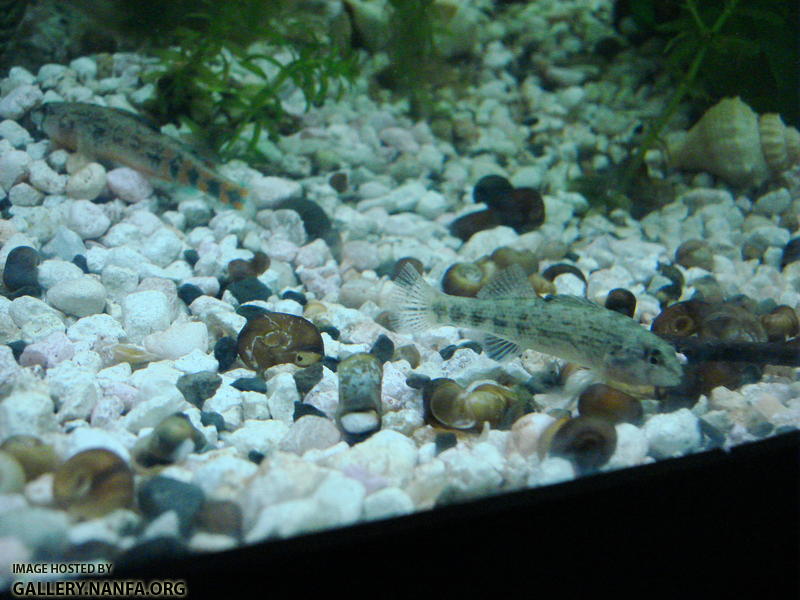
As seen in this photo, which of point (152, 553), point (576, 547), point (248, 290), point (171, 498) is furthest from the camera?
point (248, 290)

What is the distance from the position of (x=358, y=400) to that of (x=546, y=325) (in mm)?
1105

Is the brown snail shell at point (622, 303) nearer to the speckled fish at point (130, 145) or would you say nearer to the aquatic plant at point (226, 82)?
the speckled fish at point (130, 145)

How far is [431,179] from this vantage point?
606 cm

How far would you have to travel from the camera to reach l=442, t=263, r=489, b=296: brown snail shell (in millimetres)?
4113

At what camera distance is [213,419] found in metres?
2.68

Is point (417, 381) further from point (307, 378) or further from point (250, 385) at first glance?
point (250, 385)

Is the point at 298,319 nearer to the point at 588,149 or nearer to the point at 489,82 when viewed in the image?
the point at 588,149

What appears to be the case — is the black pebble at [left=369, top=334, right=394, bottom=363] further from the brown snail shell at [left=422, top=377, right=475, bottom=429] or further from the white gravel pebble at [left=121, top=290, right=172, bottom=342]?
the white gravel pebble at [left=121, top=290, right=172, bottom=342]

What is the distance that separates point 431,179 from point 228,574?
→ 195 inches

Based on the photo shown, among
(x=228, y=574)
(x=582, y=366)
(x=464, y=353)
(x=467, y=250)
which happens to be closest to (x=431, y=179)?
(x=467, y=250)

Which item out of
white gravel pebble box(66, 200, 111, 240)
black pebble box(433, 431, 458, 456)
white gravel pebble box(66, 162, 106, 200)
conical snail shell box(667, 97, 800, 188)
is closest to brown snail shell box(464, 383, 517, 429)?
black pebble box(433, 431, 458, 456)

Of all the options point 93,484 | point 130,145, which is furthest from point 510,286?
point 130,145

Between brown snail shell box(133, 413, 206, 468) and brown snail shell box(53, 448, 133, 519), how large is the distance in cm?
21

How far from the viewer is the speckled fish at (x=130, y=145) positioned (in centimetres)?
458
